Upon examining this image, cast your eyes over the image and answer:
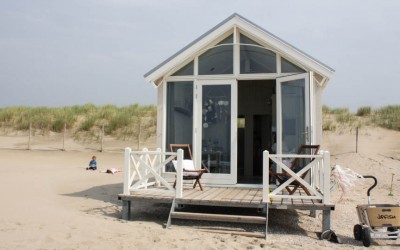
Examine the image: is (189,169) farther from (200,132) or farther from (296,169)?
(296,169)

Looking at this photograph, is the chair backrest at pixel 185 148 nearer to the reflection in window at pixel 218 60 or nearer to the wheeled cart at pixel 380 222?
the reflection in window at pixel 218 60

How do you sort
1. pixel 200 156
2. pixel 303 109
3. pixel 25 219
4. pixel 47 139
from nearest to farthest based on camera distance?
pixel 25 219 → pixel 303 109 → pixel 200 156 → pixel 47 139

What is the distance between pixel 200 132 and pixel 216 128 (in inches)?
13.0

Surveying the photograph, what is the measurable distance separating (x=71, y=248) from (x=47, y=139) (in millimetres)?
19322

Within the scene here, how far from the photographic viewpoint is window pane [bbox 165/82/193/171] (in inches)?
322

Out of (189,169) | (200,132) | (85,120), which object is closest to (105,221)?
(189,169)

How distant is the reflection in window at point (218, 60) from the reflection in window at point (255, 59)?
0.24 metres

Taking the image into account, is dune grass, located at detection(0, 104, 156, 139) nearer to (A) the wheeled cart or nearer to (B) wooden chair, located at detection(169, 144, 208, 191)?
(B) wooden chair, located at detection(169, 144, 208, 191)

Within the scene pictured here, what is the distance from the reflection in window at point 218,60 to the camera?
26.5 ft

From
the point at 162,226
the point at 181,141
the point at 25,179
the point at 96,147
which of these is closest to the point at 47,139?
the point at 96,147

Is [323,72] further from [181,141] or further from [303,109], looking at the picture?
[181,141]

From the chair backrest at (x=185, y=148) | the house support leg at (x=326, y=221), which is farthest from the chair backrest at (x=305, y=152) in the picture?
the chair backrest at (x=185, y=148)

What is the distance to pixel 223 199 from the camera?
6.36 meters

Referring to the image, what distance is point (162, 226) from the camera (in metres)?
6.26
